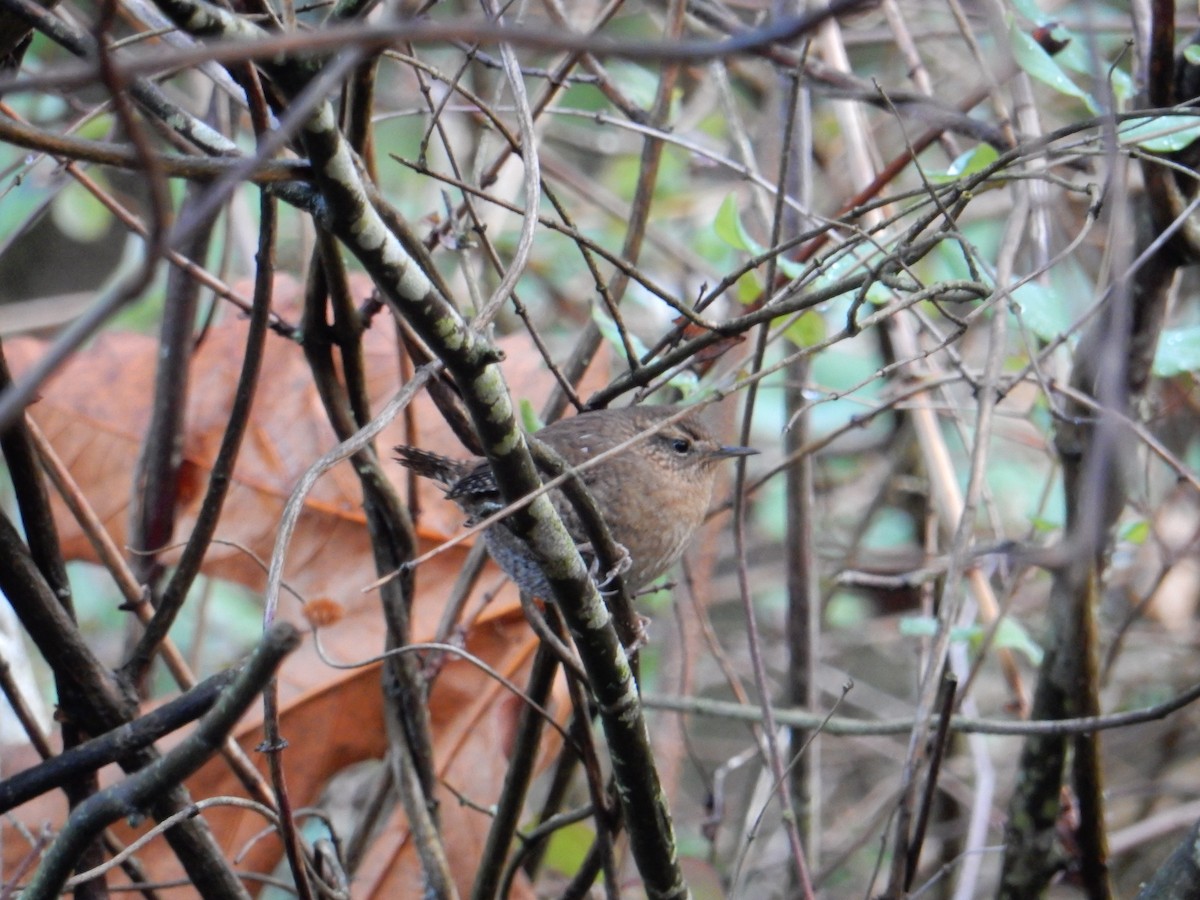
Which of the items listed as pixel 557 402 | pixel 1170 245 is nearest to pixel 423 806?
pixel 557 402

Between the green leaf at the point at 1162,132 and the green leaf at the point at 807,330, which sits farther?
the green leaf at the point at 807,330

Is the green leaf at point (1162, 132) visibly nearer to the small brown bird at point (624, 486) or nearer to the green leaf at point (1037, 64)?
the green leaf at point (1037, 64)

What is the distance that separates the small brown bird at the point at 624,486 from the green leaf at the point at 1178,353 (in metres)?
0.82

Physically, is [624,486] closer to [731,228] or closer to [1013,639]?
[731,228]

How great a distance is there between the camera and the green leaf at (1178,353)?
220 centimetres

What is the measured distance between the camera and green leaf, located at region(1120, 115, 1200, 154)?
183 centimetres

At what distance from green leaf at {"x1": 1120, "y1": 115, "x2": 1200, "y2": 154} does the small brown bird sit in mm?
935

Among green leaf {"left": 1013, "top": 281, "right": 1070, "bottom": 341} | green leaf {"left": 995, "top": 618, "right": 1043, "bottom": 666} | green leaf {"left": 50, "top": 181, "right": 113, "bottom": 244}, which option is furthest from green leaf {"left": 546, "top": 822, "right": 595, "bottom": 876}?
green leaf {"left": 50, "top": 181, "right": 113, "bottom": 244}

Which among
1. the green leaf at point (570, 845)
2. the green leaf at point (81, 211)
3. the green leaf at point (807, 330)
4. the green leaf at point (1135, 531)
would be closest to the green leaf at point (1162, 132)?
the green leaf at point (807, 330)

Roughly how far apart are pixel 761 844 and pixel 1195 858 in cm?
245

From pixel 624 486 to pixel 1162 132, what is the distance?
4.41 ft

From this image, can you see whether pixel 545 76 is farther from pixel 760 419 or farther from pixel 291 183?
pixel 760 419

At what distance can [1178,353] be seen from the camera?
87.6 inches

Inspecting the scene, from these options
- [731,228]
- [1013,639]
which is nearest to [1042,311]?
[731,228]
